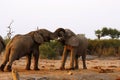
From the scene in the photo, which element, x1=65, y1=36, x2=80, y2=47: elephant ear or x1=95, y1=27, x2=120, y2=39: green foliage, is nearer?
x1=65, y1=36, x2=80, y2=47: elephant ear

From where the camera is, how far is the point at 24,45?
19156 millimetres

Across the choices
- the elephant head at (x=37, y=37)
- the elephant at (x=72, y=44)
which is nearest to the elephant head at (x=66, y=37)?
the elephant at (x=72, y=44)

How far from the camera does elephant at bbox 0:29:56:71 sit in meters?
18.8

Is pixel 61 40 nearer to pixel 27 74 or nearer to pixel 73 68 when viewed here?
pixel 73 68

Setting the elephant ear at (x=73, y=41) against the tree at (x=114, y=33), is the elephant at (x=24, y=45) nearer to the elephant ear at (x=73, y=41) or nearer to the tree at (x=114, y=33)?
the elephant ear at (x=73, y=41)

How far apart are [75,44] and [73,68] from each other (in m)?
0.96

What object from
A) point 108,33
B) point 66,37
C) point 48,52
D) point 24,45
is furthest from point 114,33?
point 24,45

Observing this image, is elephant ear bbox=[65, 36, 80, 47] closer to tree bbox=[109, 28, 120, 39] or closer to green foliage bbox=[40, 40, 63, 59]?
green foliage bbox=[40, 40, 63, 59]

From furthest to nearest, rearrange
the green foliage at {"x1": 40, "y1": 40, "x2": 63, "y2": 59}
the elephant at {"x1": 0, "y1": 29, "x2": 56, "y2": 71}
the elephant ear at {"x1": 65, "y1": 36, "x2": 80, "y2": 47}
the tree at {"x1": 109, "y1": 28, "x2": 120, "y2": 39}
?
the tree at {"x1": 109, "y1": 28, "x2": 120, "y2": 39} → the green foliage at {"x1": 40, "y1": 40, "x2": 63, "y2": 59} → the elephant ear at {"x1": 65, "y1": 36, "x2": 80, "y2": 47} → the elephant at {"x1": 0, "y1": 29, "x2": 56, "y2": 71}

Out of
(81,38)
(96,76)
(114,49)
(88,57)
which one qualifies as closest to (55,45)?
(88,57)

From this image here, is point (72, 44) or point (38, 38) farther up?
point (38, 38)

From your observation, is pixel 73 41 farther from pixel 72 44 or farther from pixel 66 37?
pixel 66 37

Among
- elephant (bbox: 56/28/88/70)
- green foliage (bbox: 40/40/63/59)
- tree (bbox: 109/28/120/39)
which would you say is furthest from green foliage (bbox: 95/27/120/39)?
elephant (bbox: 56/28/88/70)

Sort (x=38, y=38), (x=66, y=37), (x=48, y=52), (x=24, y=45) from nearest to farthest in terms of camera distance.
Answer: (x=24, y=45) < (x=38, y=38) < (x=66, y=37) < (x=48, y=52)
